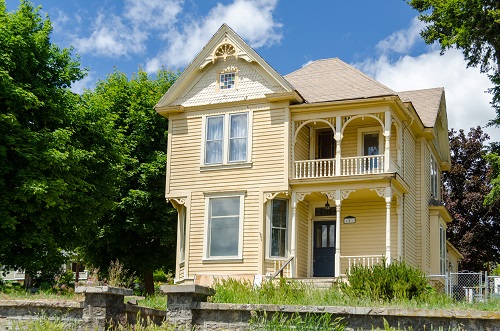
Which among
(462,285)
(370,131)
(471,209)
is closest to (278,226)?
(370,131)

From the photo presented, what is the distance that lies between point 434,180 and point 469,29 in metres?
8.15

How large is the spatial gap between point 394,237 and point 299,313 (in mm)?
13334

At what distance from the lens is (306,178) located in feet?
77.3

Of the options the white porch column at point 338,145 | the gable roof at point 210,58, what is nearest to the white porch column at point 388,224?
the white porch column at point 338,145

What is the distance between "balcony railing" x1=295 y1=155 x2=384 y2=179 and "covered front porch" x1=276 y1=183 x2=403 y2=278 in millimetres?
660

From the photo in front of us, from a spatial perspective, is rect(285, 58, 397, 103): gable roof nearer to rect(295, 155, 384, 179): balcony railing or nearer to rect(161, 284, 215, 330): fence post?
rect(295, 155, 384, 179): balcony railing

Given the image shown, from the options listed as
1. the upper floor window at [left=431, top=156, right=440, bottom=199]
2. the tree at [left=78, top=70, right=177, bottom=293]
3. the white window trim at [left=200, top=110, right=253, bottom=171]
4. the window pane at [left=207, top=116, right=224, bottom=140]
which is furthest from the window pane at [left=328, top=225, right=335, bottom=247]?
the tree at [left=78, top=70, right=177, bottom=293]

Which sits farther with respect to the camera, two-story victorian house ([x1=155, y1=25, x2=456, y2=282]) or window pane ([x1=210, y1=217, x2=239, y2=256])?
window pane ([x1=210, y1=217, x2=239, y2=256])

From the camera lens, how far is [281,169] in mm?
24062

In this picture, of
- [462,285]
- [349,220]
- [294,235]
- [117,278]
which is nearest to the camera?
[117,278]

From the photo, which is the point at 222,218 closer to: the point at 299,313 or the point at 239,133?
the point at 239,133

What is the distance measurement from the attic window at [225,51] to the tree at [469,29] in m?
7.32

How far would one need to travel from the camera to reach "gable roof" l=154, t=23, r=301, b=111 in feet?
81.6

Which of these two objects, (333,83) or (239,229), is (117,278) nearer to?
(239,229)
